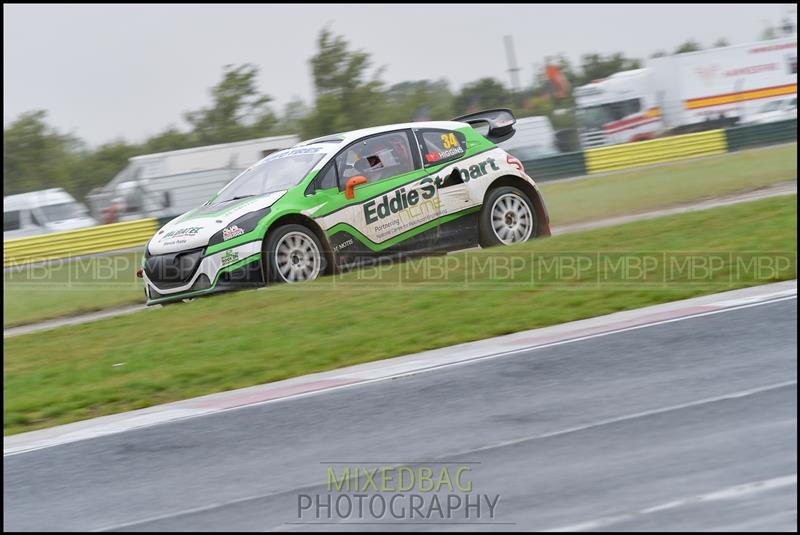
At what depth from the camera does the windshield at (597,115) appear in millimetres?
31734

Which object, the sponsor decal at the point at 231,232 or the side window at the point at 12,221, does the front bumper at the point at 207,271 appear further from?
the side window at the point at 12,221

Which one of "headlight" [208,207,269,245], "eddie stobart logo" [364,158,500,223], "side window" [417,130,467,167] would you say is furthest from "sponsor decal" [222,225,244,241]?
"side window" [417,130,467,167]

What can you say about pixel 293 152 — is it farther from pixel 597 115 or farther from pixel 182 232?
pixel 597 115

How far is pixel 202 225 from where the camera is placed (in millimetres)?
10484

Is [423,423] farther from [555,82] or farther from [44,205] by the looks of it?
[555,82]

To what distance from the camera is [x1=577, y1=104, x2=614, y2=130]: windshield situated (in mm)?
31734

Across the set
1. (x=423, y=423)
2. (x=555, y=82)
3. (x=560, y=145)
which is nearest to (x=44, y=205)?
(x=560, y=145)

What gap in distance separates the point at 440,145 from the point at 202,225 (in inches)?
109

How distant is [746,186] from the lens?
1697 cm

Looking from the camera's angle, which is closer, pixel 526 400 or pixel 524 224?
pixel 526 400

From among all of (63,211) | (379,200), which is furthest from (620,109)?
(379,200)

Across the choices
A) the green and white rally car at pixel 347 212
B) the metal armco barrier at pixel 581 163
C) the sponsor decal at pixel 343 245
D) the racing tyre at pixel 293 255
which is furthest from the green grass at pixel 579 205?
the sponsor decal at pixel 343 245

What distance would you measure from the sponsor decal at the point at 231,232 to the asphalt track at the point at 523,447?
3.68m

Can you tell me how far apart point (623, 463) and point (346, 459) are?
4.64 feet
